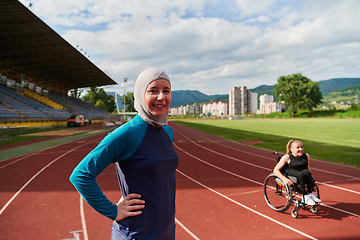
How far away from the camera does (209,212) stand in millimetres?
4551

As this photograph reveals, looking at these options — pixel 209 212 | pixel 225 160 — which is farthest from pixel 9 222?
pixel 225 160

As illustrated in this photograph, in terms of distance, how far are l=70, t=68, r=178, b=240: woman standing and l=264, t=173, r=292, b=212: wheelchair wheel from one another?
373 cm

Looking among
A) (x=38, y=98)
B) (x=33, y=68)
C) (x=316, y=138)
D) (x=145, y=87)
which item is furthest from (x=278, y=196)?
(x=33, y=68)

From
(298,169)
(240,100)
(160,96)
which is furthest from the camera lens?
(240,100)

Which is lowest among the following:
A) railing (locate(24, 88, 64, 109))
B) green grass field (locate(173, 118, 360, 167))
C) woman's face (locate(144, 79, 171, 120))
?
green grass field (locate(173, 118, 360, 167))

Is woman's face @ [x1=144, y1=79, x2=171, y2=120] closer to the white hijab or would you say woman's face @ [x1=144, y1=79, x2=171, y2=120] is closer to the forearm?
the white hijab

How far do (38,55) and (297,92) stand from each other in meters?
80.2

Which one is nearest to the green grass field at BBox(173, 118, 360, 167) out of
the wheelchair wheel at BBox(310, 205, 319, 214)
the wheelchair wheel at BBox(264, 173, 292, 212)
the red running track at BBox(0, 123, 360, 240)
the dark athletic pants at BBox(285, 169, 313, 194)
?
the red running track at BBox(0, 123, 360, 240)

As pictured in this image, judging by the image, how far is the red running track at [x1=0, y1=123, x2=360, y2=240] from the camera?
3.80 metres

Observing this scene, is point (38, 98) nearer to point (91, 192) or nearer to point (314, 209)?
point (314, 209)

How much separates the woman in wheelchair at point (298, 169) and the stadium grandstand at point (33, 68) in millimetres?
23070

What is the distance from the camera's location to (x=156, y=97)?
4.75ft

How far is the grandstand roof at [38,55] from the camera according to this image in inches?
810

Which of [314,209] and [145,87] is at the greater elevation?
[145,87]
